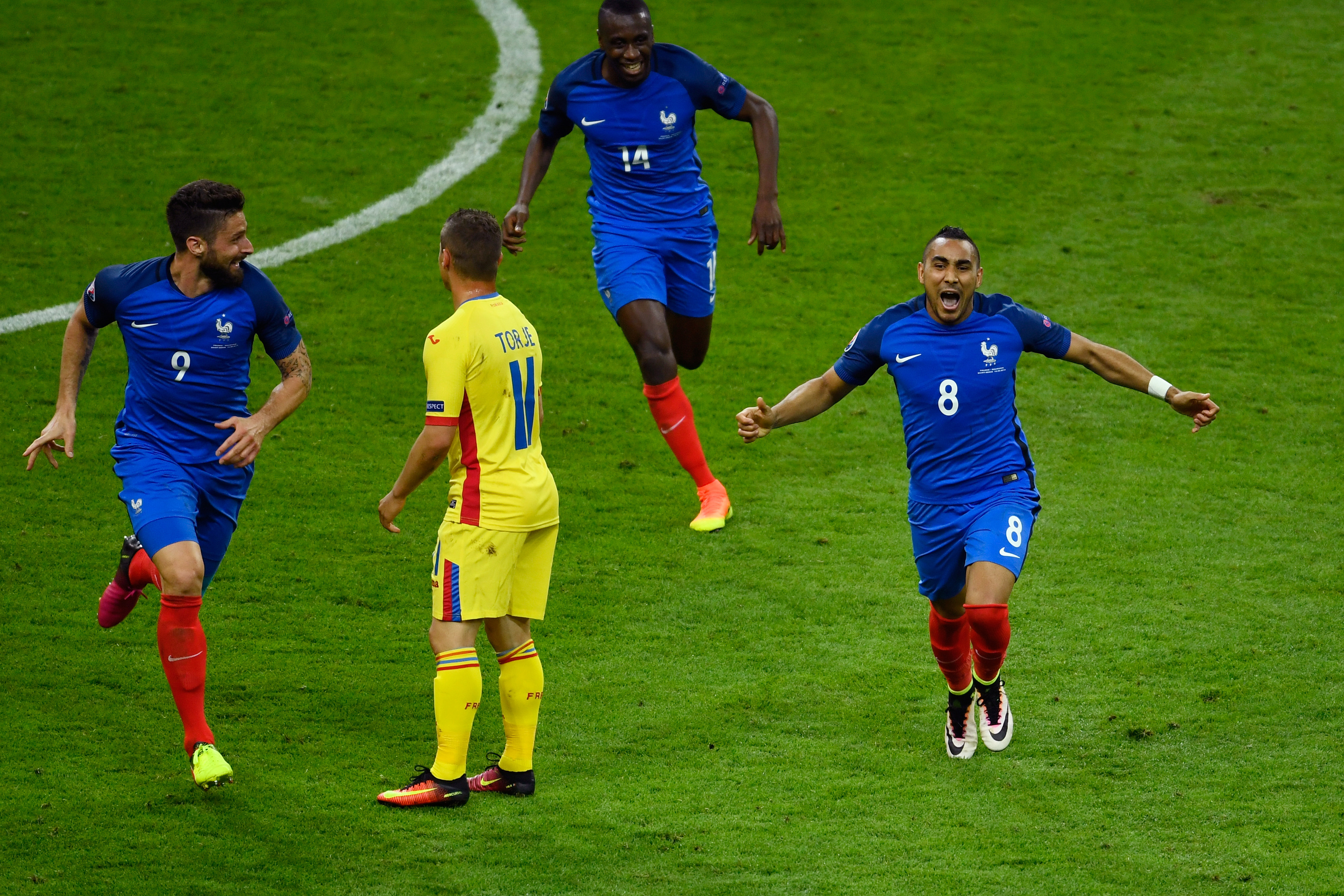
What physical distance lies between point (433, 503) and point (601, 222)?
1.87 m

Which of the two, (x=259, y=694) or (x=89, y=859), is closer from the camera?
(x=89, y=859)

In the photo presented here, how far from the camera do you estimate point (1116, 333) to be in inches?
424

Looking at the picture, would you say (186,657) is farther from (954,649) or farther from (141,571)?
(954,649)

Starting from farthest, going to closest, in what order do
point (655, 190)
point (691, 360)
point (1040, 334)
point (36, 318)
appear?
1. point (36, 318)
2. point (691, 360)
3. point (655, 190)
4. point (1040, 334)

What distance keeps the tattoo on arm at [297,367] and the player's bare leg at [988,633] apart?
8.87 ft

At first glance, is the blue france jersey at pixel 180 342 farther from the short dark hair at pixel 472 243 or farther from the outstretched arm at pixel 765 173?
the outstretched arm at pixel 765 173

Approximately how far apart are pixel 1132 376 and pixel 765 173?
2957 millimetres

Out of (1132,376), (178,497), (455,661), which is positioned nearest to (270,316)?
(178,497)

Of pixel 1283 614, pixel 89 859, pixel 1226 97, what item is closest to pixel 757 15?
pixel 1226 97

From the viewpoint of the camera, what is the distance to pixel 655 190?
8.35m

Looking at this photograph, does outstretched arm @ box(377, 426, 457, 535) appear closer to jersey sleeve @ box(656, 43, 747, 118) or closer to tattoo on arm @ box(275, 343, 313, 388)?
tattoo on arm @ box(275, 343, 313, 388)

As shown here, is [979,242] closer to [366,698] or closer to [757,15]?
[757,15]

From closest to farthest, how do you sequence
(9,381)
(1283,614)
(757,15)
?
(1283,614) < (9,381) < (757,15)

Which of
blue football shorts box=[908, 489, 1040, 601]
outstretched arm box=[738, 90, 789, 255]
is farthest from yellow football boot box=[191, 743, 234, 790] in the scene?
outstretched arm box=[738, 90, 789, 255]
